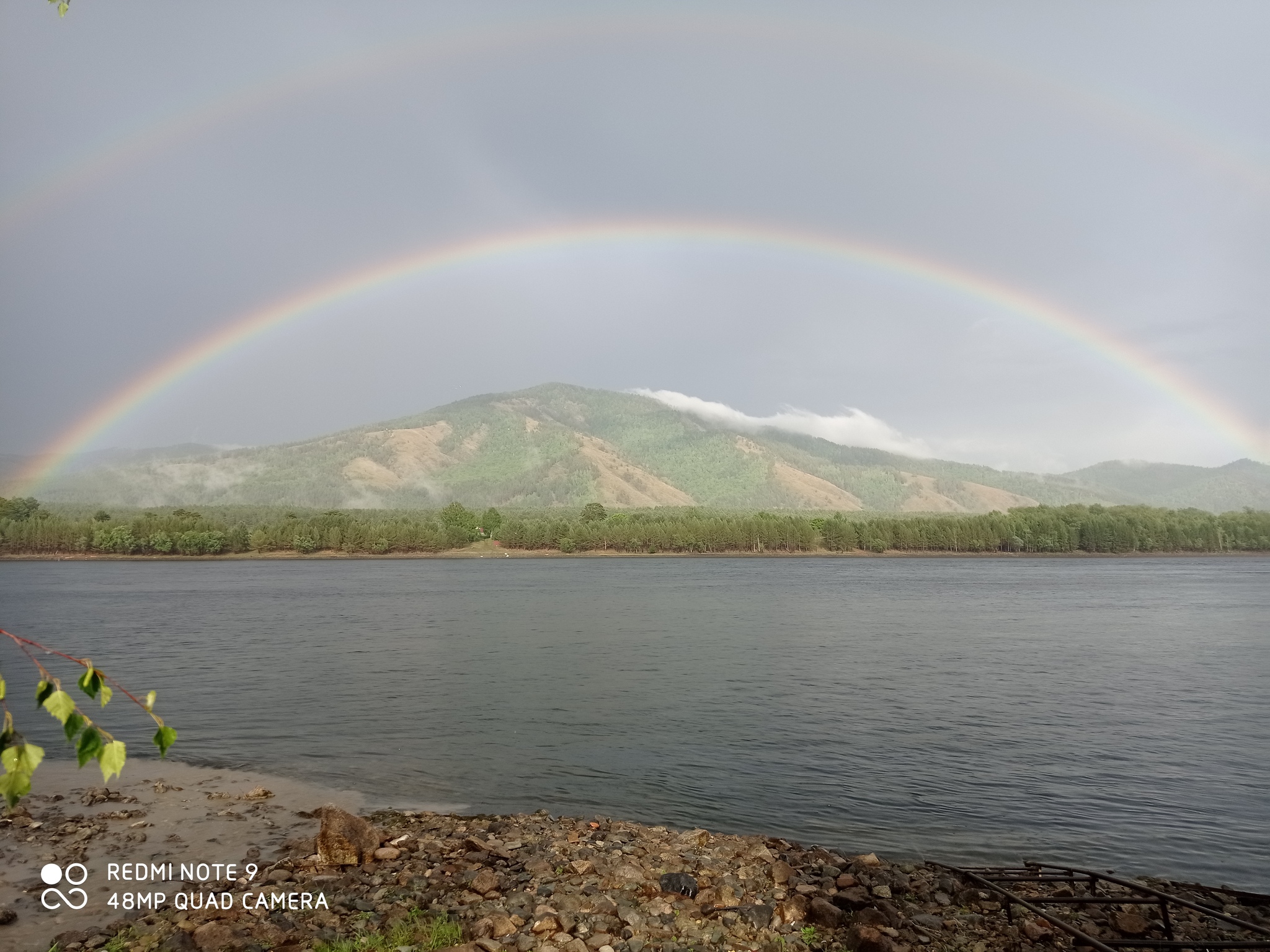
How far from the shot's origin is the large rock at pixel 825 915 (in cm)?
1295

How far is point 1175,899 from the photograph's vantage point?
1241 centimetres

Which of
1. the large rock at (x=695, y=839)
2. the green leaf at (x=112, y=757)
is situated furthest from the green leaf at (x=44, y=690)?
the large rock at (x=695, y=839)

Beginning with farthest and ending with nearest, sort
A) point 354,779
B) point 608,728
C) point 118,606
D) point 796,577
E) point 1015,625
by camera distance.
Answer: point 796,577 → point 118,606 → point 1015,625 → point 608,728 → point 354,779

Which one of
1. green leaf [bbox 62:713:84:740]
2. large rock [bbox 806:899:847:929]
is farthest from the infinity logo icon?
green leaf [bbox 62:713:84:740]

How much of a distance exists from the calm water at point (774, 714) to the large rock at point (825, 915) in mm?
5538

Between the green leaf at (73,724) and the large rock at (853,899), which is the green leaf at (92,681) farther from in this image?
the large rock at (853,899)

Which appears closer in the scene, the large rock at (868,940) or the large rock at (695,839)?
the large rock at (868,940)

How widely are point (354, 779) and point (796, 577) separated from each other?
13070 cm

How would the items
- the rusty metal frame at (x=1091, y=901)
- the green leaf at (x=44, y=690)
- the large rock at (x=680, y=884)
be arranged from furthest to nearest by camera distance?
1. the large rock at (x=680, y=884)
2. the rusty metal frame at (x=1091, y=901)
3. the green leaf at (x=44, y=690)

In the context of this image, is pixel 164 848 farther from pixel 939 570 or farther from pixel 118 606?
pixel 939 570

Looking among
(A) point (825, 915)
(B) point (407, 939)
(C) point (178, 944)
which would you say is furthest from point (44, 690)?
(A) point (825, 915)

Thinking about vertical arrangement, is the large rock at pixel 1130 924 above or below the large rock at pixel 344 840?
below

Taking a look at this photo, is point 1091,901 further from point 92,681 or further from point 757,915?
point 92,681

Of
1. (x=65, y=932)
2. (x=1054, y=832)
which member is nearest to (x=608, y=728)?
(x=1054, y=832)
